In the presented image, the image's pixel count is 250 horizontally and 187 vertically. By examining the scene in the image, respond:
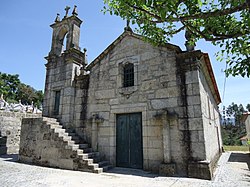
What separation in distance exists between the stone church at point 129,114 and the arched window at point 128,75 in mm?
48

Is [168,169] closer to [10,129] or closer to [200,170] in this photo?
[200,170]

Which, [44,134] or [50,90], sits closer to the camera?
[44,134]

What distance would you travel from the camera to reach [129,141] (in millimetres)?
7051

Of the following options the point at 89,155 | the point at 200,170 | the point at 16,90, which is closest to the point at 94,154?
the point at 89,155

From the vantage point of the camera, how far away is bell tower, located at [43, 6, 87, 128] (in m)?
8.90

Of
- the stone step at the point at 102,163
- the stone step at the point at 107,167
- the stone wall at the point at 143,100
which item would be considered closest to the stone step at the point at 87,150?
the stone wall at the point at 143,100

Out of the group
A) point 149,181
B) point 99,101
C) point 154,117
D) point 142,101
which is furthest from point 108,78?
point 149,181

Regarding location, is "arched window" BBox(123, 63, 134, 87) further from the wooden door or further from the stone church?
the wooden door

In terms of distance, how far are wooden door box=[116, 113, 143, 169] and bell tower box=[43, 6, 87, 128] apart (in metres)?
2.81

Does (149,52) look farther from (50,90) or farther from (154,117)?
(50,90)

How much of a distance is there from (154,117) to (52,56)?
7.21 meters

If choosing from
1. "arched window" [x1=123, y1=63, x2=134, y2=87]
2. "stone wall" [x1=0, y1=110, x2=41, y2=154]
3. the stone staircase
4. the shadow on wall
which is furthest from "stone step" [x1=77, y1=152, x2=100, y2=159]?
"stone wall" [x1=0, y1=110, x2=41, y2=154]

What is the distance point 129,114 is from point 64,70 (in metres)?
4.73

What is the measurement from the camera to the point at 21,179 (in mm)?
4941
